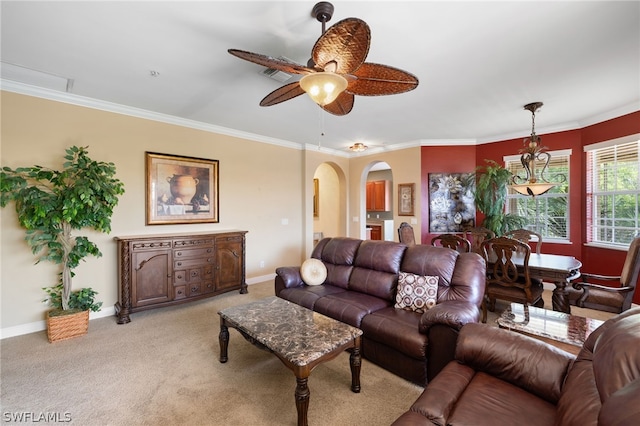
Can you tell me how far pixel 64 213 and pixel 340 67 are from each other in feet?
10.4

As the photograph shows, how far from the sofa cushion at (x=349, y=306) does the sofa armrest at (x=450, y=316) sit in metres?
0.58

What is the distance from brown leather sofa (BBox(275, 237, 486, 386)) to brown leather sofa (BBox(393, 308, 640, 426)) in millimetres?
410

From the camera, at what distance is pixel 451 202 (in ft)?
17.9

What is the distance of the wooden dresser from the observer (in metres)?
3.38

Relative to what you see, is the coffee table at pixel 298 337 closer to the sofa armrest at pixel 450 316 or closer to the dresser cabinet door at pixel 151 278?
the sofa armrest at pixel 450 316

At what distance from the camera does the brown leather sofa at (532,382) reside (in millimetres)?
890

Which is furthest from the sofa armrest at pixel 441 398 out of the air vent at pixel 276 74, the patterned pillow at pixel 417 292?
the air vent at pixel 276 74

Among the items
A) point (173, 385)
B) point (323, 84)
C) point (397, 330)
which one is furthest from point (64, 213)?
point (397, 330)

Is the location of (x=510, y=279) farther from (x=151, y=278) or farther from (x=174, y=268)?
(x=151, y=278)

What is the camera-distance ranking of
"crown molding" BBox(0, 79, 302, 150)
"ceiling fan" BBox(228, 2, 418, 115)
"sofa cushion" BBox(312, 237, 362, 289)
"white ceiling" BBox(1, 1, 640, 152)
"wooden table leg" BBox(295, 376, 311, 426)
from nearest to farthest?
1. "ceiling fan" BBox(228, 2, 418, 115)
2. "wooden table leg" BBox(295, 376, 311, 426)
3. "white ceiling" BBox(1, 1, 640, 152)
4. "crown molding" BBox(0, 79, 302, 150)
5. "sofa cushion" BBox(312, 237, 362, 289)

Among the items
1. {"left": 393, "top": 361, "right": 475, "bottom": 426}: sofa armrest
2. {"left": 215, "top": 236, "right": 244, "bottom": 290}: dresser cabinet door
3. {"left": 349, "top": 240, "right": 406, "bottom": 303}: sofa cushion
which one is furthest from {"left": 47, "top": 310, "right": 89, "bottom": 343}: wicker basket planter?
{"left": 393, "top": 361, "right": 475, "bottom": 426}: sofa armrest

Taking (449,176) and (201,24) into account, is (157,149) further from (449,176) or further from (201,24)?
(449,176)

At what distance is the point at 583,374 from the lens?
3.90ft

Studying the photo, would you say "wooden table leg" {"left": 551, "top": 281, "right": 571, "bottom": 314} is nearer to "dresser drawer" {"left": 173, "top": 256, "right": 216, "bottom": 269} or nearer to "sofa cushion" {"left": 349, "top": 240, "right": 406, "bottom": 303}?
"sofa cushion" {"left": 349, "top": 240, "right": 406, "bottom": 303}
